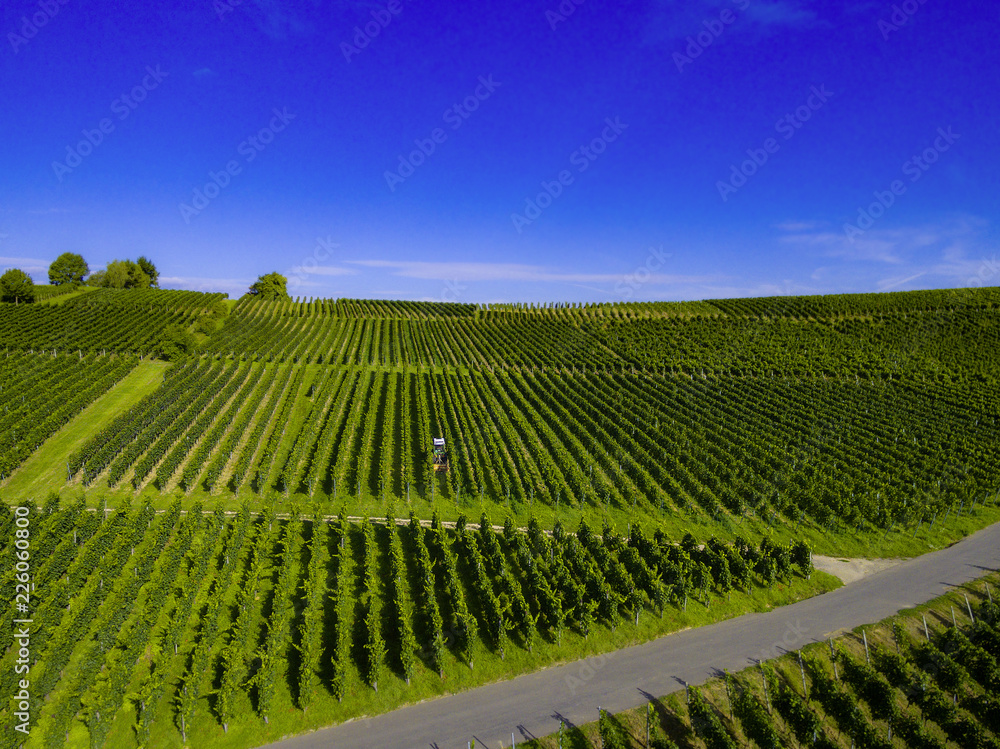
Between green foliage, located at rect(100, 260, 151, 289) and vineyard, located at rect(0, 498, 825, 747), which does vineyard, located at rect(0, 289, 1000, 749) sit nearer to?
vineyard, located at rect(0, 498, 825, 747)

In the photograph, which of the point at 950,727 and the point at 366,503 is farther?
the point at 366,503

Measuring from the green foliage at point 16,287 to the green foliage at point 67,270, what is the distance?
24.4 meters

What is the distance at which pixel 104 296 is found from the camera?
98.2 meters

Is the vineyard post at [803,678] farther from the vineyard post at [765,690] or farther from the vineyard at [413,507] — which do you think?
the vineyard post at [765,690]

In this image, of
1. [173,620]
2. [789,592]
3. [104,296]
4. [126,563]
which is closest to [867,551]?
[789,592]

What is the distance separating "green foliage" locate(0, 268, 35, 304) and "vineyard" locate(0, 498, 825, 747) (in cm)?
9244

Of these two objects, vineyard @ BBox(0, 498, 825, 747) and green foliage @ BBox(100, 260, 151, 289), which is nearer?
vineyard @ BBox(0, 498, 825, 747)

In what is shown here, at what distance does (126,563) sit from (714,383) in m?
72.2

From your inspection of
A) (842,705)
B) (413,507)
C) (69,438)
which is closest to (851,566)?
(842,705)

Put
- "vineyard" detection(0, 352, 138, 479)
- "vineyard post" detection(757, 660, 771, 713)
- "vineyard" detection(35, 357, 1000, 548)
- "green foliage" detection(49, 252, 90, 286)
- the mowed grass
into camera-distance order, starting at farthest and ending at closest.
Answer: "green foliage" detection(49, 252, 90, 286)
"vineyard" detection(0, 352, 138, 479)
"vineyard" detection(35, 357, 1000, 548)
the mowed grass
"vineyard post" detection(757, 660, 771, 713)

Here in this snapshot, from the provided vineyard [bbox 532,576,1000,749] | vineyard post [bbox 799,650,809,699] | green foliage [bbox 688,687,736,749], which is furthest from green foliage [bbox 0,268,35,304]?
vineyard post [bbox 799,650,809,699]

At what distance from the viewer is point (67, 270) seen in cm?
11981

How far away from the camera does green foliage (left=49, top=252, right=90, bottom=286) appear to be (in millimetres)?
118875

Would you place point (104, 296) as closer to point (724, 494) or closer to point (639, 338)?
point (639, 338)
